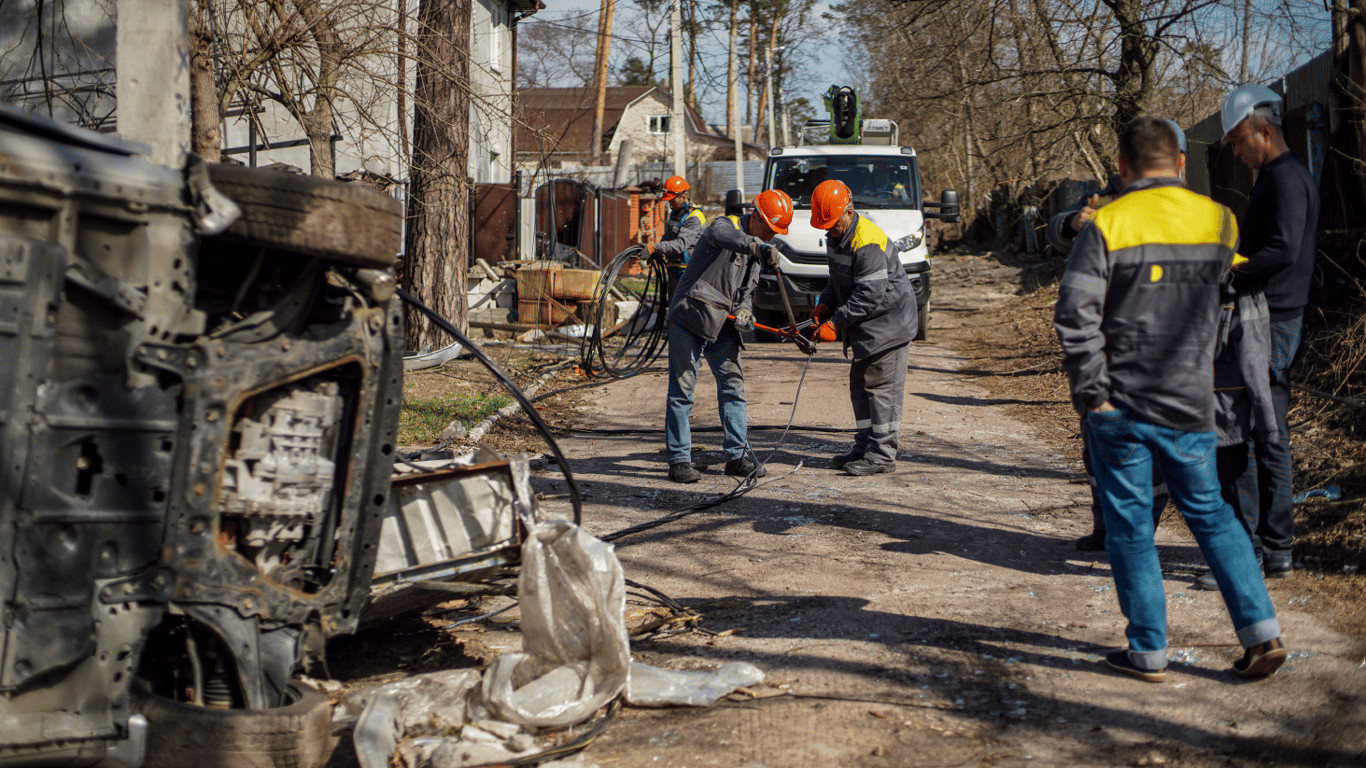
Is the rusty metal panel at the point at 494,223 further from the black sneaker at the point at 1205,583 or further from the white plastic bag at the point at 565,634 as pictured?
the white plastic bag at the point at 565,634

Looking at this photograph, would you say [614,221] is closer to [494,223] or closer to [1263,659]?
[494,223]

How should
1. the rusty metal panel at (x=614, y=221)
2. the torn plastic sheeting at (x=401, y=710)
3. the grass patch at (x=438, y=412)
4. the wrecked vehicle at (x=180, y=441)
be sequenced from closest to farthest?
1. the wrecked vehicle at (x=180, y=441)
2. the torn plastic sheeting at (x=401, y=710)
3. the grass patch at (x=438, y=412)
4. the rusty metal panel at (x=614, y=221)

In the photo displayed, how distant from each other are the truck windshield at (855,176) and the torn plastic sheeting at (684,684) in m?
10.3

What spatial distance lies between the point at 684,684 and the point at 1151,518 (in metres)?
1.67

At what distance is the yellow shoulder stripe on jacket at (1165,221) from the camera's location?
353 centimetres

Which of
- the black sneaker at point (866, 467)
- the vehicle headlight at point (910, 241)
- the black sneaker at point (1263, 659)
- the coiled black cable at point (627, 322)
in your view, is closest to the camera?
the black sneaker at point (1263, 659)

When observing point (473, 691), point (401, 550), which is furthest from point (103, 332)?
point (473, 691)

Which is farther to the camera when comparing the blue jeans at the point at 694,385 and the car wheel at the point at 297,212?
the blue jeans at the point at 694,385

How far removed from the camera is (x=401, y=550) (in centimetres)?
368

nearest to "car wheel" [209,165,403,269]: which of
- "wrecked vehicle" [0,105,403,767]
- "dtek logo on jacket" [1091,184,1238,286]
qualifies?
"wrecked vehicle" [0,105,403,767]

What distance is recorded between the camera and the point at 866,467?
6973mm

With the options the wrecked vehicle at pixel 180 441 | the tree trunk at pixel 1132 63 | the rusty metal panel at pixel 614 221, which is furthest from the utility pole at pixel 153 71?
the rusty metal panel at pixel 614 221

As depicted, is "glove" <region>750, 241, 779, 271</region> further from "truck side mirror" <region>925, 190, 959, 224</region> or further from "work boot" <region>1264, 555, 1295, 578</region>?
"truck side mirror" <region>925, 190, 959, 224</region>

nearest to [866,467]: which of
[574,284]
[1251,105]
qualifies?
[1251,105]
